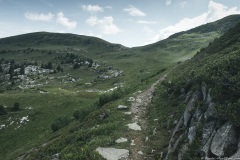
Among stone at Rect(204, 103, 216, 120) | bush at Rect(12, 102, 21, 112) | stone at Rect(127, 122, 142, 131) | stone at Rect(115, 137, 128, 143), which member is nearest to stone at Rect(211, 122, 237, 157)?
stone at Rect(204, 103, 216, 120)

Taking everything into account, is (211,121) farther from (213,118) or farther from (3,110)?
(3,110)

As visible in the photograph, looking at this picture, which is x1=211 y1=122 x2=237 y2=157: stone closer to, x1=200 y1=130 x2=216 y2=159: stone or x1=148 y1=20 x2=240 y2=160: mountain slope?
x1=148 y1=20 x2=240 y2=160: mountain slope

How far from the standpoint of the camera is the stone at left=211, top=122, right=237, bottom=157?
46.4 feet

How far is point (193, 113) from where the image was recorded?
19953mm

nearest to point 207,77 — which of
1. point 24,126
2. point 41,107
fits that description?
point 24,126

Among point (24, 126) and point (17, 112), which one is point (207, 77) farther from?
point (17, 112)

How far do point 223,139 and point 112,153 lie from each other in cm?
Answer: 851

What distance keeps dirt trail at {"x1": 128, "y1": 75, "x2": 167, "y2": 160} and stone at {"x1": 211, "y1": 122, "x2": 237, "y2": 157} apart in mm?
6112

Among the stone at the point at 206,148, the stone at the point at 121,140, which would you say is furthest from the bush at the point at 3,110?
the stone at the point at 206,148

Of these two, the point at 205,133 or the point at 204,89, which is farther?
the point at 204,89

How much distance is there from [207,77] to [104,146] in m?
9.67

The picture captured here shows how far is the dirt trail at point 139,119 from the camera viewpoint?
20.1m

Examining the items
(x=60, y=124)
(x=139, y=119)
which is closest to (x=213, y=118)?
(x=139, y=119)

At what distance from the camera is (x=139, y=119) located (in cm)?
2808
